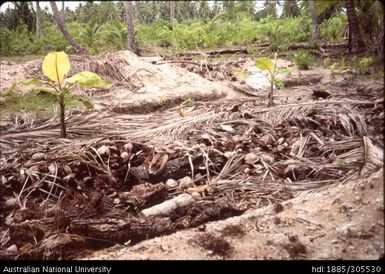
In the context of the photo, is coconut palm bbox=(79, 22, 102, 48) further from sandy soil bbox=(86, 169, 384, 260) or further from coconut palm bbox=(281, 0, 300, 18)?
coconut palm bbox=(281, 0, 300, 18)

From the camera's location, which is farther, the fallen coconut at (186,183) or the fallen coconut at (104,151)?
the fallen coconut at (104,151)

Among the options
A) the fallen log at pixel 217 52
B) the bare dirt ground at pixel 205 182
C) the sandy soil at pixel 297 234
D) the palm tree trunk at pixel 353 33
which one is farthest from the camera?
the fallen log at pixel 217 52

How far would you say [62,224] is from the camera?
2.04 meters

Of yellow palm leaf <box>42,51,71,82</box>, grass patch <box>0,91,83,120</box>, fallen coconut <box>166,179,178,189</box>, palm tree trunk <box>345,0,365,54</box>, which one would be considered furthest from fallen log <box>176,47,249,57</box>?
fallen coconut <box>166,179,178,189</box>

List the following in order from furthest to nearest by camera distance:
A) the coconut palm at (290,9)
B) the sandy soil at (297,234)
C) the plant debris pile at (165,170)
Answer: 1. the coconut palm at (290,9)
2. the plant debris pile at (165,170)
3. the sandy soil at (297,234)

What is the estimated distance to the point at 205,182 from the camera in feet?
8.03

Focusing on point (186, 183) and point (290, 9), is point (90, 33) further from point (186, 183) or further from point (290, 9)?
point (290, 9)

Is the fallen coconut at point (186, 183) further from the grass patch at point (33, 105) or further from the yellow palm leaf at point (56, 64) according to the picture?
the grass patch at point (33, 105)

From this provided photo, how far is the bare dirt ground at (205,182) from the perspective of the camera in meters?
1.67

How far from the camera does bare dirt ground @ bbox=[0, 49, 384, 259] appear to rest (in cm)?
167

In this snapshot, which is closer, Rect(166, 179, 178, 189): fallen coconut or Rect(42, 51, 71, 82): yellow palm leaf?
Rect(166, 179, 178, 189): fallen coconut

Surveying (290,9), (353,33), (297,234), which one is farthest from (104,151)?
(290,9)

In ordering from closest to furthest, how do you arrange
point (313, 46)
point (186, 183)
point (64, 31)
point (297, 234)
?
point (297, 234), point (186, 183), point (313, 46), point (64, 31)

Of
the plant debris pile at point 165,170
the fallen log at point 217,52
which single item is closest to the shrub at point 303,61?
the fallen log at point 217,52
